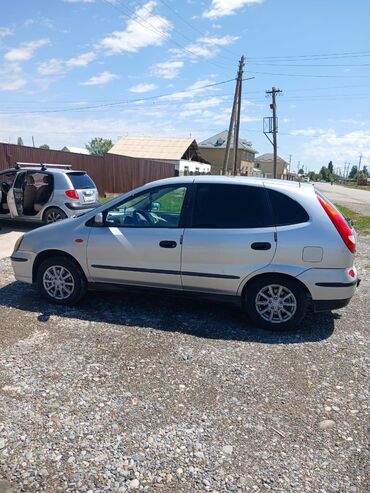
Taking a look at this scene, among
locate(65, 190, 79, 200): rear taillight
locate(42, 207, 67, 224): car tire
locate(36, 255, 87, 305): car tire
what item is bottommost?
locate(36, 255, 87, 305): car tire

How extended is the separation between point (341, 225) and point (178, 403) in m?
2.48

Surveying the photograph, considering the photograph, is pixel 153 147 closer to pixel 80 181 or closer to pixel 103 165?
pixel 103 165

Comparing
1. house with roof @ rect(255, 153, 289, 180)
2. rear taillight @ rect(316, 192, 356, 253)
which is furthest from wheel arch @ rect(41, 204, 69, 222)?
house with roof @ rect(255, 153, 289, 180)

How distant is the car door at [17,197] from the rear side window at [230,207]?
285 inches

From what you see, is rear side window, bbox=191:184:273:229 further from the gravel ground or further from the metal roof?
the metal roof

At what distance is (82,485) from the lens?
2.33 meters

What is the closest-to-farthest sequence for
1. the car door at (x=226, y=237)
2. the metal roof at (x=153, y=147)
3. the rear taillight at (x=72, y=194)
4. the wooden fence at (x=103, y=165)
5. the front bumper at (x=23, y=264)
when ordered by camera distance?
the car door at (x=226, y=237) → the front bumper at (x=23, y=264) → the rear taillight at (x=72, y=194) → the wooden fence at (x=103, y=165) → the metal roof at (x=153, y=147)

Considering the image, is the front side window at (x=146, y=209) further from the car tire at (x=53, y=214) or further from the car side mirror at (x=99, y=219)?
the car tire at (x=53, y=214)

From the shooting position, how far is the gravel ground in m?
2.44

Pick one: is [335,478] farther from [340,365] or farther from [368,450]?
[340,365]

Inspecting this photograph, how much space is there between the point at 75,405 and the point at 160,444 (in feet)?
2.51

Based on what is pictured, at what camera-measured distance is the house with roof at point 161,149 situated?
4878cm

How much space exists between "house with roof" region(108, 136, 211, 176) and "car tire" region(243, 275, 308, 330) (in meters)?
42.7

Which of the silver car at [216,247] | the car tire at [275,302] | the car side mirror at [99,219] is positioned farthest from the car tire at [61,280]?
the car tire at [275,302]
